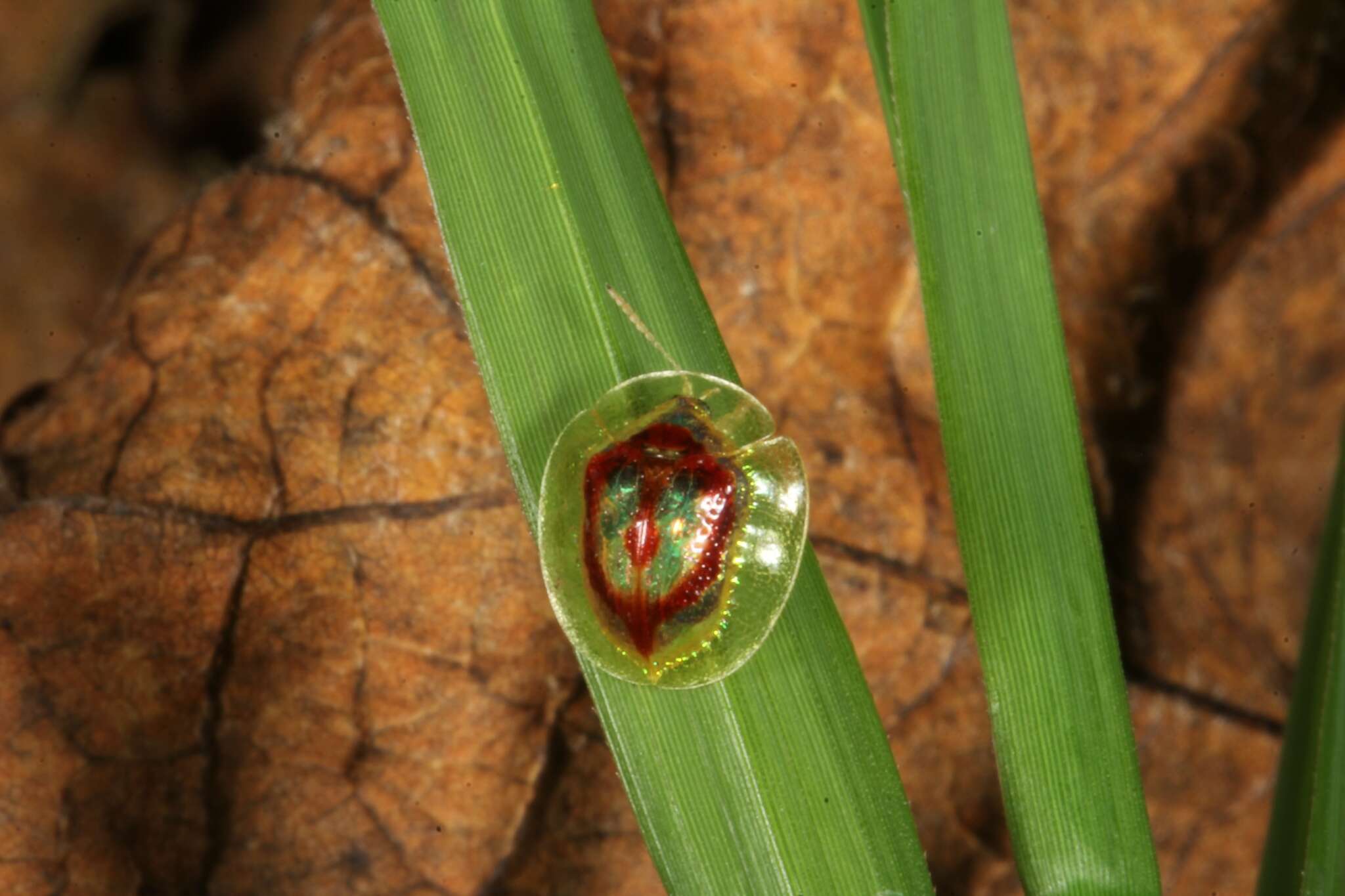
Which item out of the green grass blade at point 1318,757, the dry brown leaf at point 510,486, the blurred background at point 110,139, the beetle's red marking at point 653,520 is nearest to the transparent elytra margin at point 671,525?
the beetle's red marking at point 653,520

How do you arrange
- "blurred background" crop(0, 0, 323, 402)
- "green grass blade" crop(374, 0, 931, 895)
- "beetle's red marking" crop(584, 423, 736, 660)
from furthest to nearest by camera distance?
"blurred background" crop(0, 0, 323, 402), "beetle's red marking" crop(584, 423, 736, 660), "green grass blade" crop(374, 0, 931, 895)

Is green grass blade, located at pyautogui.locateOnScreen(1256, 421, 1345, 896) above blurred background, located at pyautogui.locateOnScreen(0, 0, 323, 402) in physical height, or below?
below

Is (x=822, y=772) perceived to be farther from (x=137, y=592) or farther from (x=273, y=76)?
(x=273, y=76)

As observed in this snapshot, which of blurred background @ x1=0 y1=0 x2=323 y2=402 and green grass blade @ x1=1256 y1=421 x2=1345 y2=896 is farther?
blurred background @ x1=0 y1=0 x2=323 y2=402

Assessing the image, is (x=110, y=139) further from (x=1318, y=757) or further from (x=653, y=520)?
(x=1318, y=757)

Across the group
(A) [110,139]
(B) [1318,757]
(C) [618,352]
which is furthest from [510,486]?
(A) [110,139]

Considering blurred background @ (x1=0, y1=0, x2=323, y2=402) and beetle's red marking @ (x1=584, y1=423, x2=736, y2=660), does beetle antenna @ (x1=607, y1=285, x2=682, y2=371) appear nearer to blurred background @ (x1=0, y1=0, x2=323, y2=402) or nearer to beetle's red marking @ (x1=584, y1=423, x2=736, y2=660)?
beetle's red marking @ (x1=584, y1=423, x2=736, y2=660)

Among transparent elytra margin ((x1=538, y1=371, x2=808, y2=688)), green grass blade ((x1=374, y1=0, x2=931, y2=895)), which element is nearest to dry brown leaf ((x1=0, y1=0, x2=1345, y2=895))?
transparent elytra margin ((x1=538, y1=371, x2=808, y2=688))

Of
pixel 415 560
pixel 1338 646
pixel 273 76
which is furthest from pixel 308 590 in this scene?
pixel 1338 646
